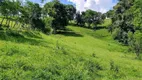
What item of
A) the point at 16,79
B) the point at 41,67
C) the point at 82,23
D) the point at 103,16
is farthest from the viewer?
the point at 103,16

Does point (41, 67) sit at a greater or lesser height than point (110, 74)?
greater

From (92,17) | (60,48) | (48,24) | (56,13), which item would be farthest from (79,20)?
(60,48)

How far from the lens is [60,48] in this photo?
3953 cm

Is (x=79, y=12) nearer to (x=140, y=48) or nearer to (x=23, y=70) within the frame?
(x=140, y=48)

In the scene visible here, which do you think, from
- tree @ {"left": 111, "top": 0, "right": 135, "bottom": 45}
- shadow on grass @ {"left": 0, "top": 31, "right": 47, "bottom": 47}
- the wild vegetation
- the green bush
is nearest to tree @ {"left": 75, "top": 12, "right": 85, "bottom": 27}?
the wild vegetation

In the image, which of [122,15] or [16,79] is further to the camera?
[122,15]

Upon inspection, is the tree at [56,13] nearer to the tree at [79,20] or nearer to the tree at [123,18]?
the tree at [123,18]

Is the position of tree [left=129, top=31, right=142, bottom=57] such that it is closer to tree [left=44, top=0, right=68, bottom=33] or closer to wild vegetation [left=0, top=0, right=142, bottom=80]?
wild vegetation [left=0, top=0, right=142, bottom=80]

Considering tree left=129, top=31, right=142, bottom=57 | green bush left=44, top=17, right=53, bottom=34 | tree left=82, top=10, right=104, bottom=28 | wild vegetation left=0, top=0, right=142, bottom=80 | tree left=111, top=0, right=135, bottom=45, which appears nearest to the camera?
wild vegetation left=0, top=0, right=142, bottom=80

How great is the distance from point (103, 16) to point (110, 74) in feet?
→ 518

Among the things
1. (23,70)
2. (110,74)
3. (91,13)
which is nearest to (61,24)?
(91,13)

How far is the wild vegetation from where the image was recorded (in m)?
22.2

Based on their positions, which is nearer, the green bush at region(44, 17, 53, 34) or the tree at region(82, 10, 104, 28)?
the green bush at region(44, 17, 53, 34)

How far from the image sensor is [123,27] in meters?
99.6
